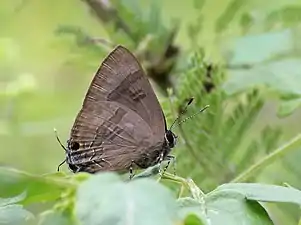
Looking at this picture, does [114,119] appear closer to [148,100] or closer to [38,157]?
[148,100]

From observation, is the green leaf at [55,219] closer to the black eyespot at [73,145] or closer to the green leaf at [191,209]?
the green leaf at [191,209]

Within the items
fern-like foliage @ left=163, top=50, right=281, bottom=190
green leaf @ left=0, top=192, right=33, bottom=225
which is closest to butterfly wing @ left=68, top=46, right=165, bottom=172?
fern-like foliage @ left=163, top=50, right=281, bottom=190

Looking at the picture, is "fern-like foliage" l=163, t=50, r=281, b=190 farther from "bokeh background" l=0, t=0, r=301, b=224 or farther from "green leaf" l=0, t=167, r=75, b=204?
"green leaf" l=0, t=167, r=75, b=204

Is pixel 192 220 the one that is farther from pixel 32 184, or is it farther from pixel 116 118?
pixel 116 118

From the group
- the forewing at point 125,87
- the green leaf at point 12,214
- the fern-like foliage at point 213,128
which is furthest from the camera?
the fern-like foliage at point 213,128

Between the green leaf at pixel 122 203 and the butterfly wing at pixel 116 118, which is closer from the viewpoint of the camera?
the green leaf at pixel 122 203

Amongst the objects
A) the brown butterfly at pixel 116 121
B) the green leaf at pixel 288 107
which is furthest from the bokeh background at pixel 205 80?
the brown butterfly at pixel 116 121

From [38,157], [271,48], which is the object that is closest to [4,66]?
[38,157]
